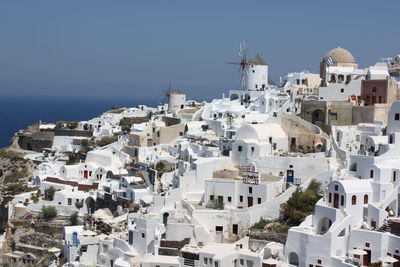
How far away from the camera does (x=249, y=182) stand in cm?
3328

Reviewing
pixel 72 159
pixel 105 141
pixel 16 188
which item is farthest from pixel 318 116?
pixel 16 188

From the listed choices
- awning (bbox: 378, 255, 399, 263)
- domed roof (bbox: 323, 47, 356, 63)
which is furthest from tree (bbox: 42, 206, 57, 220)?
domed roof (bbox: 323, 47, 356, 63)

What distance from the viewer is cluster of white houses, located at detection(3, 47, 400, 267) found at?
91.1 ft

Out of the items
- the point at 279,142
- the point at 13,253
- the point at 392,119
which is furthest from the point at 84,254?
the point at 392,119

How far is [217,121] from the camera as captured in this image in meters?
46.7

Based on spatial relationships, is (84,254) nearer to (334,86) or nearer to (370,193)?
(370,193)

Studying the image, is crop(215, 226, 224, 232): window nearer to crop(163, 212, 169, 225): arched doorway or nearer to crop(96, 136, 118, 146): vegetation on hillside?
crop(163, 212, 169, 225): arched doorway

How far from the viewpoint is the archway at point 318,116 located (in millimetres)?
40406

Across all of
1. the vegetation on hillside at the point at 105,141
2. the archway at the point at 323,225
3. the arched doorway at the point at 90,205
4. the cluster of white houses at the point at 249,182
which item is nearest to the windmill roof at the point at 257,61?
the cluster of white houses at the point at 249,182

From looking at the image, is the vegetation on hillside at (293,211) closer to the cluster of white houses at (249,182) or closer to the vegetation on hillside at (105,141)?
the cluster of white houses at (249,182)

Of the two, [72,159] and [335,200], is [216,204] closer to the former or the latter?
[335,200]

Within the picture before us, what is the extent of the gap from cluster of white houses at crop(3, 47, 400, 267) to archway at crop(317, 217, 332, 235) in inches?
1.9

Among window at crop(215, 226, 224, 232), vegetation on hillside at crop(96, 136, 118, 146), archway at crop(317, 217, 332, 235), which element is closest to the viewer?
archway at crop(317, 217, 332, 235)

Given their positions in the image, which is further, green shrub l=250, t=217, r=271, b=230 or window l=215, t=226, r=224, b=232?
window l=215, t=226, r=224, b=232
